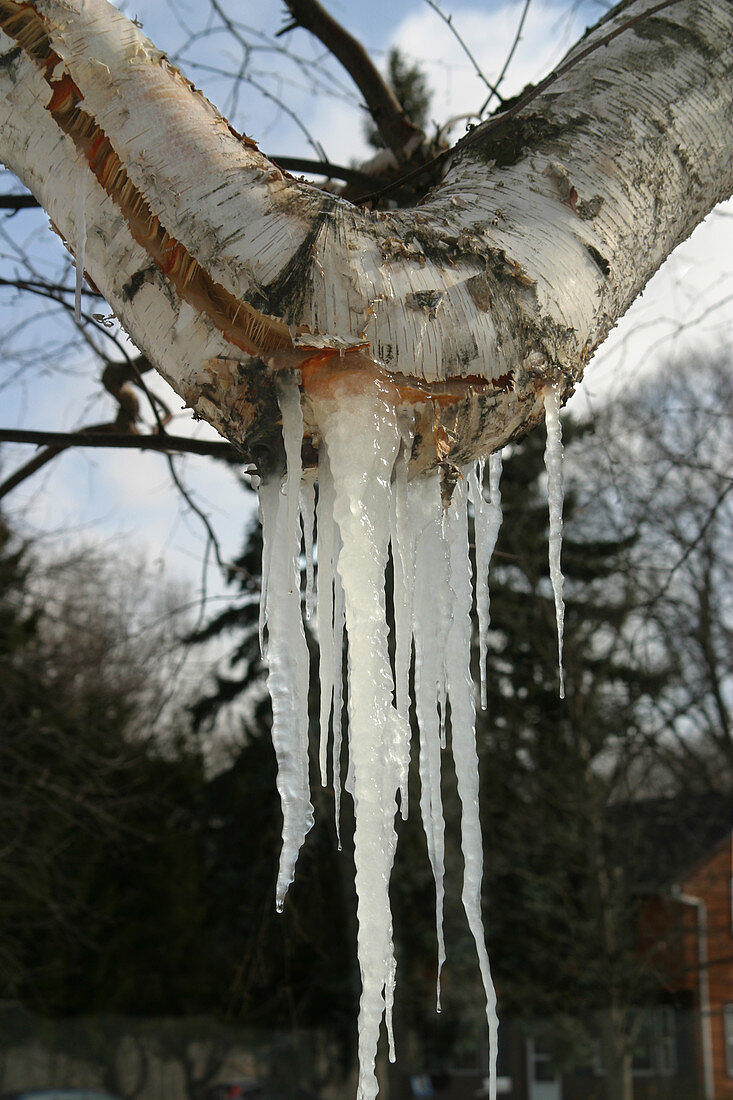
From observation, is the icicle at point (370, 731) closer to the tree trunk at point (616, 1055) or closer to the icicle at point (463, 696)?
the icicle at point (463, 696)

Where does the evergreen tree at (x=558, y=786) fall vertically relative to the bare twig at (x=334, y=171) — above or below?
below

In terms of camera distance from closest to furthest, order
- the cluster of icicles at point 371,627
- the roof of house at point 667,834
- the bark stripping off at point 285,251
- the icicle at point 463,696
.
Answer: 1. the bark stripping off at point 285,251
2. the cluster of icicles at point 371,627
3. the icicle at point 463,696
4. the roof of house at point 667,834

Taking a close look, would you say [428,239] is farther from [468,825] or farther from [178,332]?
[468,825]

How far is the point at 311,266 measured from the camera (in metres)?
1.03

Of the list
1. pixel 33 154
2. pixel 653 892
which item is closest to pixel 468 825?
pixel 33 154

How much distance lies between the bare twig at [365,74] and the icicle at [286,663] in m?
2.16

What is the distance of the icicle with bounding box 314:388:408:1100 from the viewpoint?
1.31m

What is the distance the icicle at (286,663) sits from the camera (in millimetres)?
1301

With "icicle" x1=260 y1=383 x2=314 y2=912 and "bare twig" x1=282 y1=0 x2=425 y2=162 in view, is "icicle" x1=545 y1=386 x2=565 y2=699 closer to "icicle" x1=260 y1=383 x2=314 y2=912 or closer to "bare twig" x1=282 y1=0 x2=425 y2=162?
"icicle" x1=260 y1=383 x2=314 y2=912

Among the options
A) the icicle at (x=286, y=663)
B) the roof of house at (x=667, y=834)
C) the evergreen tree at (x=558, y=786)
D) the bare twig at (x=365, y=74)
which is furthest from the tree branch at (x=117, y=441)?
the roof of house at (x=667, y=834)

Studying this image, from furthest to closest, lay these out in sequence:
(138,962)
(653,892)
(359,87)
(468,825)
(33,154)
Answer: (138,962) → (653,892) → (359,87) → (468,825) → (33,154)

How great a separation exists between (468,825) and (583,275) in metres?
0.87

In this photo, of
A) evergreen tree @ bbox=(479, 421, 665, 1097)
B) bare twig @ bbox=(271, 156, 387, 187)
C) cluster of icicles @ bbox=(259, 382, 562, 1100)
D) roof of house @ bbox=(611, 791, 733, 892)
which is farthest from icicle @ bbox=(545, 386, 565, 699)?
roof of house @ bbox=(611, 791, 733, 892)

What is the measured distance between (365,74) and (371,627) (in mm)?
2387
